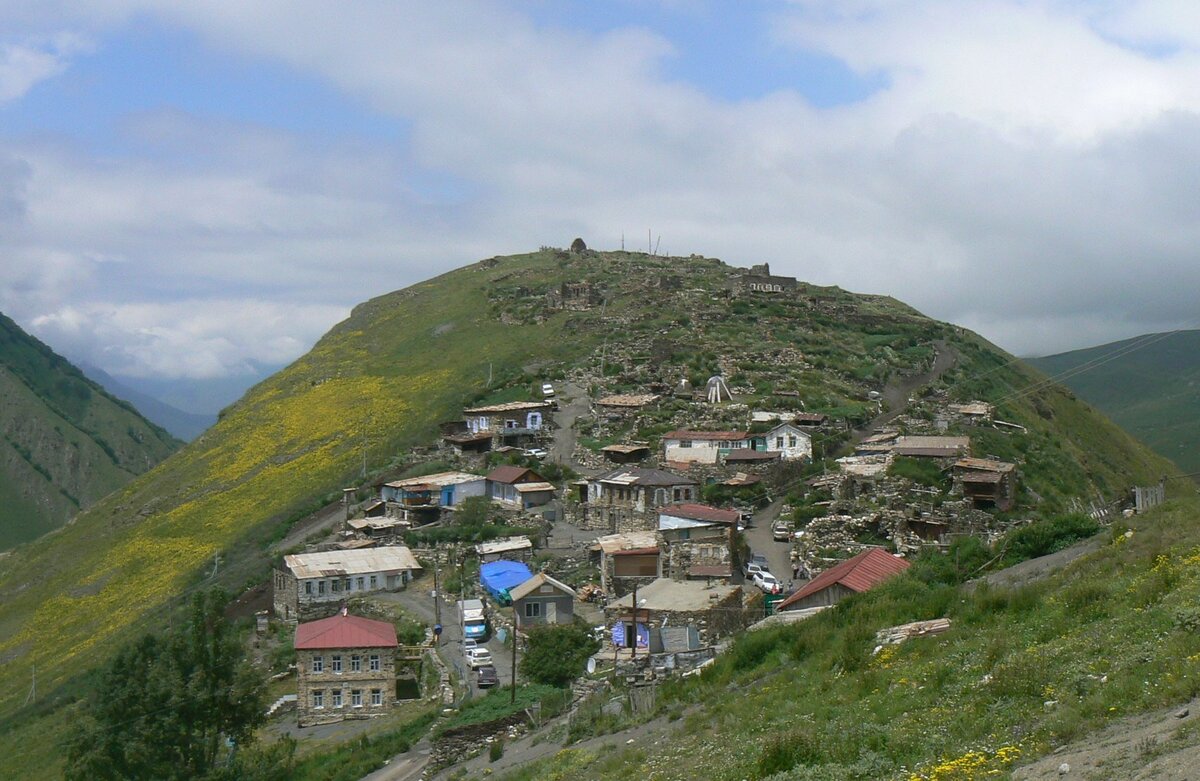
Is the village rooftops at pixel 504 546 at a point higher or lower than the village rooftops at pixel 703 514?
lower

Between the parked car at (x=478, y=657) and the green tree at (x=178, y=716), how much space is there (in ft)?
20.1

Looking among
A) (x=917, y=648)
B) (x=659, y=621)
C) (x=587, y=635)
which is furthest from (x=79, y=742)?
(x=917, y=648)

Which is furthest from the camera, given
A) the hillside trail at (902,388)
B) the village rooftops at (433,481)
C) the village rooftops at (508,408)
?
the village rooftops at (508,408)

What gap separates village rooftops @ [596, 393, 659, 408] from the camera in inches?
2448

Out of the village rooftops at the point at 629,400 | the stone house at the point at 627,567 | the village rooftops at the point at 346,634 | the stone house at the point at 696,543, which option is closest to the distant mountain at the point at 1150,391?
the village rooftops at the point at 629,400

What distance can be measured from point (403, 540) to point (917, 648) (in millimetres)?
34762

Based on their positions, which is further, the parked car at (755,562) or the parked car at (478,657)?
the parked car at (755,562)

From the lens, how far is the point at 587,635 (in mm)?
29000

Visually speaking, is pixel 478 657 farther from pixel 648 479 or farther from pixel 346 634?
pixel 648 479

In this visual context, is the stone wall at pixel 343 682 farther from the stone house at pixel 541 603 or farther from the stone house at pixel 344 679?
the stone house at pixel 541 603

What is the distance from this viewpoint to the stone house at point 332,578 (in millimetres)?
40250

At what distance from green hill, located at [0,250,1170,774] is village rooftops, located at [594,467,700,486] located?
1237cm

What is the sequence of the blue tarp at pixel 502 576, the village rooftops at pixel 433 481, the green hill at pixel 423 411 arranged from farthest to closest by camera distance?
1. the green hill at pixel 423 411
2. the village rooftops at pixel 433 481
3. the blue tarp at pixel 502 576

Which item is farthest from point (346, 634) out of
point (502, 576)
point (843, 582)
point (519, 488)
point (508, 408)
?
point (508, 408)
